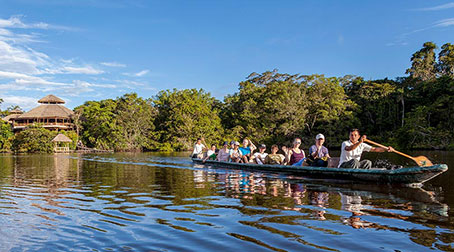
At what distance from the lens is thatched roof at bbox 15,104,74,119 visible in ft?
138

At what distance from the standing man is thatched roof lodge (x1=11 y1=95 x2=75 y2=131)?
127 ft

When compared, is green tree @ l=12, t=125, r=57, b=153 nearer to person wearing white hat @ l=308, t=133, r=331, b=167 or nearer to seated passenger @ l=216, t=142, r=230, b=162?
seated passenger @ l=216, t=142, r=230, b=162

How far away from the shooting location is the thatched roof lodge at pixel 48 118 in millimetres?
41875

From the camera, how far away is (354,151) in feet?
27.3

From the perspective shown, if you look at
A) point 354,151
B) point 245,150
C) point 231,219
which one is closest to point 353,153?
point 354,151

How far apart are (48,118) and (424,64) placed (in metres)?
41.2

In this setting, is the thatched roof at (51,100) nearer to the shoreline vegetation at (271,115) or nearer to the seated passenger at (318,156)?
the shoreline vegetation at (271,115)

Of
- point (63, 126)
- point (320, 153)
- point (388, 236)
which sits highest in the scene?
point (63, 126)

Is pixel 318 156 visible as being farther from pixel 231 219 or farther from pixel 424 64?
pixel 424 64

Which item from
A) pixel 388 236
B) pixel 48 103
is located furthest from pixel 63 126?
pixel 388 236

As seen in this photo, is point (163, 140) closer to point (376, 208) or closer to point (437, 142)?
point (437, 142)

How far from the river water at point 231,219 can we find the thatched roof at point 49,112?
37625 millimetres

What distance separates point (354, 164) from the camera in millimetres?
8211

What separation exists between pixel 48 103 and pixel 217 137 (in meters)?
21.6
